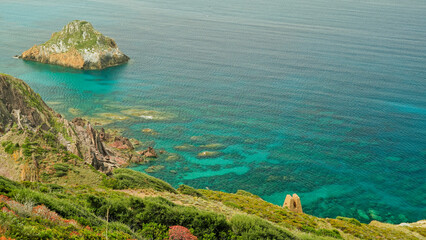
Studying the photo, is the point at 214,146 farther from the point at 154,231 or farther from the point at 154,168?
the point at 154,231

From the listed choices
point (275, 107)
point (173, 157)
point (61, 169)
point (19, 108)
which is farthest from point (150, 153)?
point (275, 107)

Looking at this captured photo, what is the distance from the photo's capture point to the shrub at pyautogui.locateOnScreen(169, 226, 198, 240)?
20.7m

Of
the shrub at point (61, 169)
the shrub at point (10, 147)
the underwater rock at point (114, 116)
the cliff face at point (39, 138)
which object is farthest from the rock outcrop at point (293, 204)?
the underwater rock at point (114, 116)

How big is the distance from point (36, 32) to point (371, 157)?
505 ft

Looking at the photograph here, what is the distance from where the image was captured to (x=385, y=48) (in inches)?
6216

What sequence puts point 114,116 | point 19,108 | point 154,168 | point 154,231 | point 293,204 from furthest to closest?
point 114,116 < point 154,168 < point 19,108 < point 293,204 < point 154,231

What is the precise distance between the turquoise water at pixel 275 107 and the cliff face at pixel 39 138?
8023 mm

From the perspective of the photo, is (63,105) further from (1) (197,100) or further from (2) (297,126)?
(2) (297,126)

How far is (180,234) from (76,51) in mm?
116232

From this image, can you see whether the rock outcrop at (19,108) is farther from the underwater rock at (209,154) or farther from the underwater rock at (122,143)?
the underwater rock at (209,154)

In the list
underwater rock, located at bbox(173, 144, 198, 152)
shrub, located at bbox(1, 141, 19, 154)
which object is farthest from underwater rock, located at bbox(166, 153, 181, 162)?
shrub, located at bbox(1, 141, 19, 154)

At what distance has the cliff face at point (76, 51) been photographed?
121m

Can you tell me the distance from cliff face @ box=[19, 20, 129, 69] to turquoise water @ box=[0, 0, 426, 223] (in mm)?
5455

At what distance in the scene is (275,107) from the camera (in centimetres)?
9150
